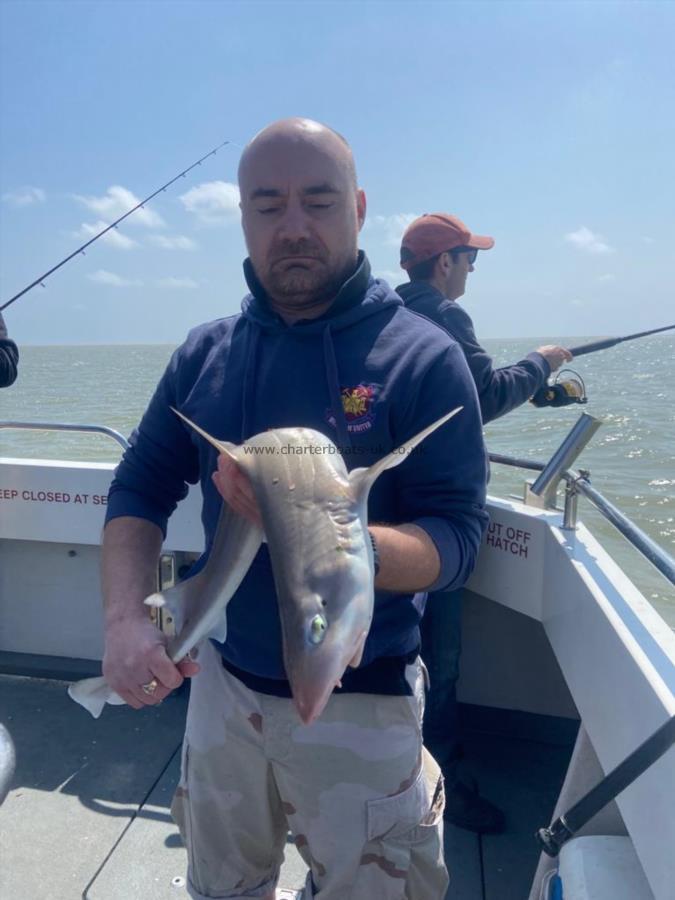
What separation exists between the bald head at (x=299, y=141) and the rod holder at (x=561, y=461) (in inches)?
60.8

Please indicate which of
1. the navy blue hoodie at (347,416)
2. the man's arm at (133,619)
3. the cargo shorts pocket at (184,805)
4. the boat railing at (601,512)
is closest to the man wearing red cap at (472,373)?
the boat railing at (601,512)

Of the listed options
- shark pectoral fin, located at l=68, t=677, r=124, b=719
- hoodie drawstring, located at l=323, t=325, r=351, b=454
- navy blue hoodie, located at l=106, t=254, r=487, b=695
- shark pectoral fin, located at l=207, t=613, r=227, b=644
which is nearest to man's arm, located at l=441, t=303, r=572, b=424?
navy blue hoodie, located at l=106, t=254, r=487, b=695

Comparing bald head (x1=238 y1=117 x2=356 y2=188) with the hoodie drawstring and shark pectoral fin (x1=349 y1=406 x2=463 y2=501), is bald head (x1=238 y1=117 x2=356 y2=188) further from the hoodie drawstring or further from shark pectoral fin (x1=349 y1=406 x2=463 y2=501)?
shark pectoral fin (x1=349 y1=406 x2=463 y2=501)

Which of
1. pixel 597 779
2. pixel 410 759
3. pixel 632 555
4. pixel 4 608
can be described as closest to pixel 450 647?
pixel 597 779

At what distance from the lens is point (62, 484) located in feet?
12.8

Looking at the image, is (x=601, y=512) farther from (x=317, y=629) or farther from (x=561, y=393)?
(x=317, y=629)

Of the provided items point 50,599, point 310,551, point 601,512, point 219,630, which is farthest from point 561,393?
point 50,599

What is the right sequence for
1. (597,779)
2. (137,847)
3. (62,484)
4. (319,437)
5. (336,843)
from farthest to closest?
1. (62,484)
2. (137,847)
3. (597,779)
4. (336,843)
5. (319,437)

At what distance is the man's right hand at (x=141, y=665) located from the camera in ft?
5.22

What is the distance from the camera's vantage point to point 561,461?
2.95 meters

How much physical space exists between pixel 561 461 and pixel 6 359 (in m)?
2.39

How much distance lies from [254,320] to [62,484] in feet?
7.86

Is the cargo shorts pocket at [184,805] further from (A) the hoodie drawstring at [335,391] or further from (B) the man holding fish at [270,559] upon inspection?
(A) the hoodie drawstring at [335,391]

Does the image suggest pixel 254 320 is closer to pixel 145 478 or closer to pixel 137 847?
pixel 145 478
